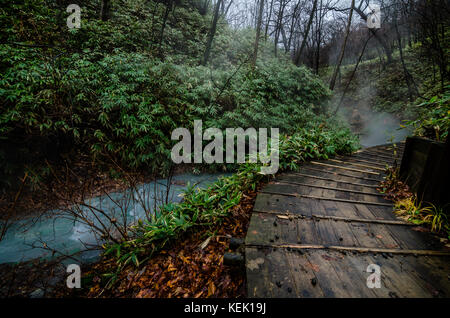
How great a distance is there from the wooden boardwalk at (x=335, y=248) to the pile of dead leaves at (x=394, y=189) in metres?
0.17

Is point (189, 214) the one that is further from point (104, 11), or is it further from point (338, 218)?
point (104, 11)

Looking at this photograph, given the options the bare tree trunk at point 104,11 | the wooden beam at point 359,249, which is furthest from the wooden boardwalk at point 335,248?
the bare tree trunk at point 104,11

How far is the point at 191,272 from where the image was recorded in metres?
2.12

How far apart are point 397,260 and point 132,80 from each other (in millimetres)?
7978

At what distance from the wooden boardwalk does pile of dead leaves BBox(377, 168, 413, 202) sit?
0.17m

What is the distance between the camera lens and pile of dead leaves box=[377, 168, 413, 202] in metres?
2.87

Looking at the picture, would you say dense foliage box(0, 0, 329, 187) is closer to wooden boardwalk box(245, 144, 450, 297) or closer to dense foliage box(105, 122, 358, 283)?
dense foliage box(105, 122, 358, 283)

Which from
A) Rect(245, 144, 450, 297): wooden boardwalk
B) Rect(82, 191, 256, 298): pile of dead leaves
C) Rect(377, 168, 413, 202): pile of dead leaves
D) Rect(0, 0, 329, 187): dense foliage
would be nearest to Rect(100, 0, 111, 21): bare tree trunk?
Rect(0, 0, 329, 187): dense foliage

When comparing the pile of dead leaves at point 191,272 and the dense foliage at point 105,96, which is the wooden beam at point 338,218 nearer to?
the pile of dead leaves at point 191,272

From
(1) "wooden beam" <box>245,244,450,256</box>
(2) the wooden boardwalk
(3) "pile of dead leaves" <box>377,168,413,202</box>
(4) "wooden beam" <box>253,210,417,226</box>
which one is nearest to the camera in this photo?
(2) the wooden boardwalk

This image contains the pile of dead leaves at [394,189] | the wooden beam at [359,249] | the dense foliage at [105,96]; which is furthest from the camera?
the dense foliage at [105,96]

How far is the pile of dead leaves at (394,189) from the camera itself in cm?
287

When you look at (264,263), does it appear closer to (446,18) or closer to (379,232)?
(379,232)
